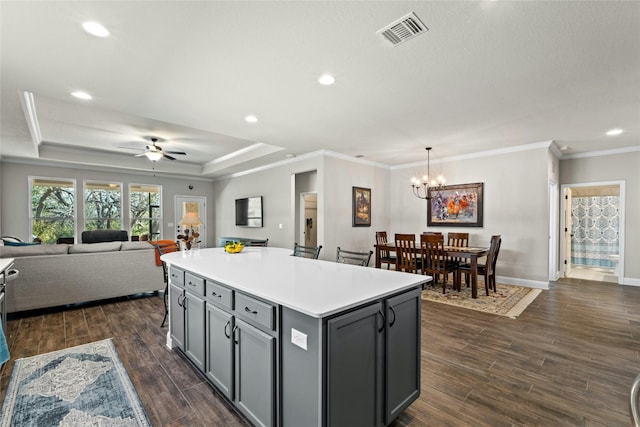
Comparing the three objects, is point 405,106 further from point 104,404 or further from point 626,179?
point 626,179

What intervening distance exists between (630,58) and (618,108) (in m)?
1.53

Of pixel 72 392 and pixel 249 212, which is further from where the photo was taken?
pixel 249 212

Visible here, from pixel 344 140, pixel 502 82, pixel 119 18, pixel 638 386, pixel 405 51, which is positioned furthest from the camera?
pixel 344 140

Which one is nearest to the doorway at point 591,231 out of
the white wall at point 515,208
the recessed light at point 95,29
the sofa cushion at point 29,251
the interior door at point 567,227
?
the interior door at point 567,227

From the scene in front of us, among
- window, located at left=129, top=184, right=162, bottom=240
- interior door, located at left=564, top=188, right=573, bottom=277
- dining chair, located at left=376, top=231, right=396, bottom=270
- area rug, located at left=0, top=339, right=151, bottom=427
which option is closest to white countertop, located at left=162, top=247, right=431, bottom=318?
area rug, located at left=0, top=339, right=151, bottom=427

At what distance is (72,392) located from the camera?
2154 millimetres

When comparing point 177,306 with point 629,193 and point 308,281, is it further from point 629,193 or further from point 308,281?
point 629,193

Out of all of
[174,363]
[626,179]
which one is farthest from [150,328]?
[626,179]

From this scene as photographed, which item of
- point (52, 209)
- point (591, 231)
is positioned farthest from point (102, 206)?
point (591, 231)

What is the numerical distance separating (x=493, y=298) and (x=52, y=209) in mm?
9875

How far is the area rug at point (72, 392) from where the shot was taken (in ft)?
6.15

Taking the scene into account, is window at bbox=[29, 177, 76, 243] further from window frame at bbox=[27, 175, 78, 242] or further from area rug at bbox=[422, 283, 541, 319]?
area rug at bbox=[422, 283, 541, 319]

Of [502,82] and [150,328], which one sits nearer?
[502,82]

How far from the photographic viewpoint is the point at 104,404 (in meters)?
2.02
